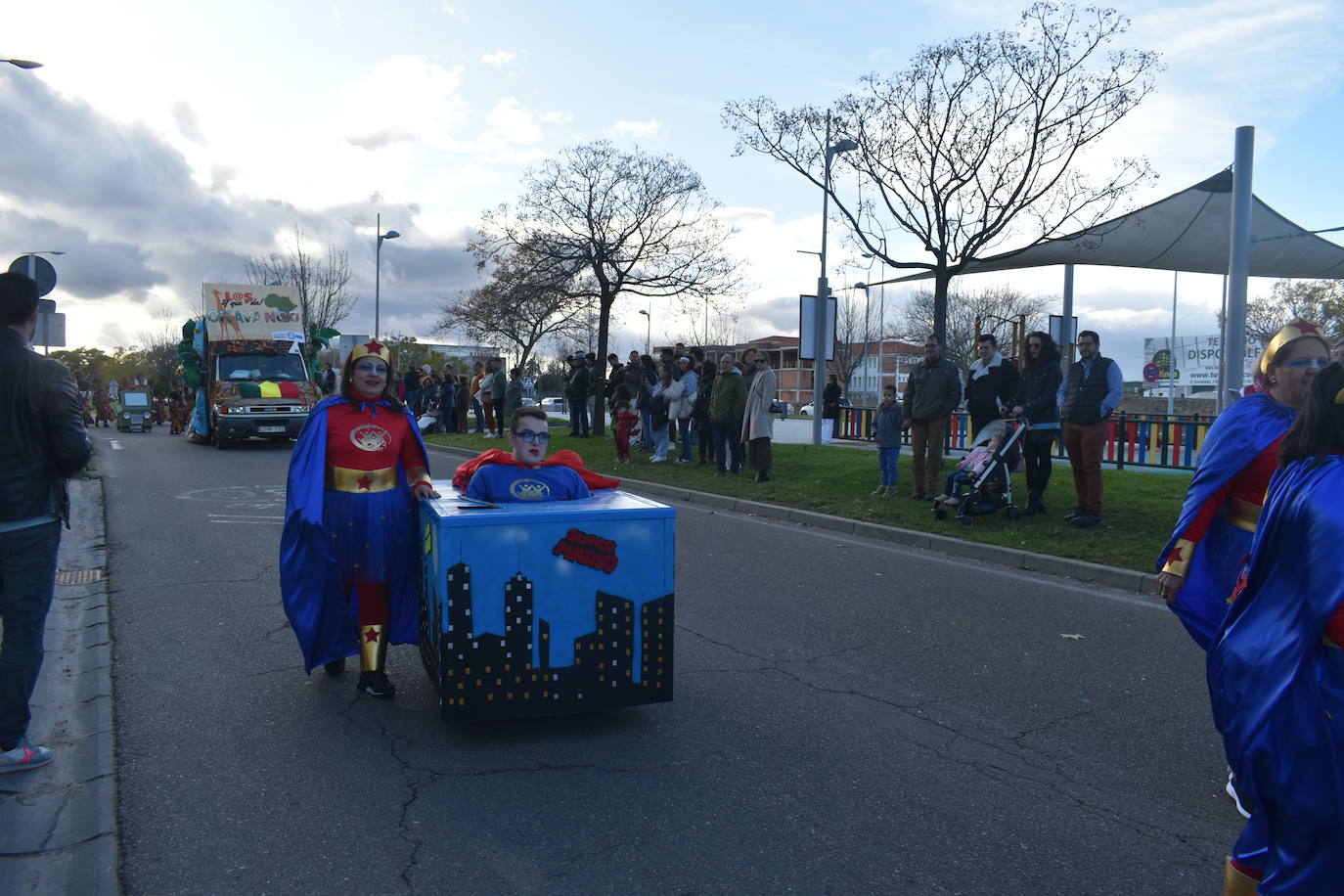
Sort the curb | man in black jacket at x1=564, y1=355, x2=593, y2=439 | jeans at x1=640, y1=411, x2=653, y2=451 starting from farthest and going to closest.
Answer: man in black jacket at x1=564, y1=355, x2=593, y2=439 < jeans at x1=640, y1=411, x2=653, y2=451 < the curb

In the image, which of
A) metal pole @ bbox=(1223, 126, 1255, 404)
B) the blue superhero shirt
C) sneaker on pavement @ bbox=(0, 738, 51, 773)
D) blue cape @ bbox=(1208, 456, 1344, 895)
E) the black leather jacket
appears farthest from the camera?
metal pole @ bbox=(1223, 126, 1255, 404)

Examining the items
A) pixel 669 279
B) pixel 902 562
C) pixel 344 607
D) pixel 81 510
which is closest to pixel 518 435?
pixel 344 607

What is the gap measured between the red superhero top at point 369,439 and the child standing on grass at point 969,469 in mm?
7078

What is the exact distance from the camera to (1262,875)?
2520 mm

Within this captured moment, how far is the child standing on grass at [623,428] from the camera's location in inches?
695

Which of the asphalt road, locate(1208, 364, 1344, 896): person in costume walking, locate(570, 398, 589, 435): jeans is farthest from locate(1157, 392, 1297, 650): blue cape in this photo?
locate(570, 398, 589, 435): jeans

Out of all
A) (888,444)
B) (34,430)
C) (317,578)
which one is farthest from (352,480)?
(888,444)

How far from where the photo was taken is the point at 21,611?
391cm

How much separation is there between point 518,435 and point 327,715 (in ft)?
5.37

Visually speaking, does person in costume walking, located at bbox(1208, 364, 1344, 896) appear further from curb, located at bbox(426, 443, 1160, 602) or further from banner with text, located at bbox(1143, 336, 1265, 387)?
banner with text, located at bbox(1143, 336, 1265, 387)

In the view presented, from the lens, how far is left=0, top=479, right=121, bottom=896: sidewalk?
3.30 metres

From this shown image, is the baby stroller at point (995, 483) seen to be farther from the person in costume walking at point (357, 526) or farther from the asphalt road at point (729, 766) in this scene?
the person in costume walking at point (357, 526)

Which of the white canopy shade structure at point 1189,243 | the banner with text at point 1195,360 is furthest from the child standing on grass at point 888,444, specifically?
the banner with text at point 1195,360

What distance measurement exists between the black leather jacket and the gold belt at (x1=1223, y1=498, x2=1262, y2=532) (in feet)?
14.6
